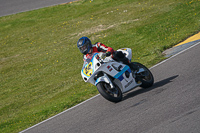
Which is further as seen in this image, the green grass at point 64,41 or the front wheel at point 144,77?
the green grass at point 64,41

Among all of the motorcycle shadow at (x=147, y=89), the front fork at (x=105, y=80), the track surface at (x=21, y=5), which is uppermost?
the track surface at (x=21, y=5)

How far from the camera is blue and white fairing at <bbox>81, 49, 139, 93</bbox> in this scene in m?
7.99

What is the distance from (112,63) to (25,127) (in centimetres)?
337

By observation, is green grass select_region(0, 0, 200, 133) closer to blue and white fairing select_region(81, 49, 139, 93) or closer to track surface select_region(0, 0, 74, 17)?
track surface select_region(0, 0, 74, 17)

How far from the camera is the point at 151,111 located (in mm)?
6879

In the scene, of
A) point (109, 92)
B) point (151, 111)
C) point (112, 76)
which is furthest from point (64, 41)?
point (151, 111)

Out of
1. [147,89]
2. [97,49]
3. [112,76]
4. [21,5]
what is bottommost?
[147,89]

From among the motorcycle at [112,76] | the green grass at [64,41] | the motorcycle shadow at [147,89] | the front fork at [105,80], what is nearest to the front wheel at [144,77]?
the motorcycle at [112,76]

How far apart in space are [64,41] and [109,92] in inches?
473

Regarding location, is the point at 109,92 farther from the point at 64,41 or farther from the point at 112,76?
the point at 64,41

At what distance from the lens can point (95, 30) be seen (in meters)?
19.6

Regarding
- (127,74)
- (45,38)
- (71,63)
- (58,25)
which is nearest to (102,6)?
(58,25)

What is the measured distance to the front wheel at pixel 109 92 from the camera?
779 cm

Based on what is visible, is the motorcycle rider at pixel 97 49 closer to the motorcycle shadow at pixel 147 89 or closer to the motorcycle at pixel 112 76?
the motorcycle at pixel 112 76
